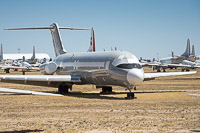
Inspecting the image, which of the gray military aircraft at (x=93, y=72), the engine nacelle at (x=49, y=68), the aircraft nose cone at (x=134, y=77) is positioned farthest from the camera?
the engine nacelle at (x=49, y=68)

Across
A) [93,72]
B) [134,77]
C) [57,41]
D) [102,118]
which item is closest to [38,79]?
[93,72]

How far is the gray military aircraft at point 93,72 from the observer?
2897 cm

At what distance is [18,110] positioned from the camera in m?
21.6

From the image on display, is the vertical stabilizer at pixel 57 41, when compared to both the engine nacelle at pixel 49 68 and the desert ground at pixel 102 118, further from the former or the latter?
the desert ground at pixel 102 118

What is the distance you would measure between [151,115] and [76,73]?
17.1 m

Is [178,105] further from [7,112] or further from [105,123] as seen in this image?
[7,112]

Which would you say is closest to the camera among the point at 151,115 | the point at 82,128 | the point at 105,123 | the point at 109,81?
the point at 82,128

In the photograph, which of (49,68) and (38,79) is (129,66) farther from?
(49,68)

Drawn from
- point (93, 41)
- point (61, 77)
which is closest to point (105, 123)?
point (61, 77)

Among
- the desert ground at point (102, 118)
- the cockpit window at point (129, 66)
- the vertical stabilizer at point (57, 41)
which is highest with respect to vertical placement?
the vertical stabilizer at point (57, 41)

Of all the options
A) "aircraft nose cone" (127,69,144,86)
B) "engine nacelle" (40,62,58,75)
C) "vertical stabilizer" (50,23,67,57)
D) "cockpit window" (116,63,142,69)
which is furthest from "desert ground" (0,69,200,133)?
"vertical stabilizer" (50,23,67,57)

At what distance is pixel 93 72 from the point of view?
1287 inches

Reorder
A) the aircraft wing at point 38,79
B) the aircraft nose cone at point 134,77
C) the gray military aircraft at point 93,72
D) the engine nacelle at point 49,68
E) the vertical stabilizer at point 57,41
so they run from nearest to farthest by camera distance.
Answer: the aircraft nose cone at point 134,77 < the gray military aircraft at point 93,72 < the aircraft wing at point 38,79 < the engine nacelle at point 49,68 < the vertical stabilizer at point 57,41

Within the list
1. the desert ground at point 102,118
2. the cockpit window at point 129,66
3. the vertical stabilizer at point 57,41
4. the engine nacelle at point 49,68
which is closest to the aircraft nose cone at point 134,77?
the cockpit window at point 129,66
